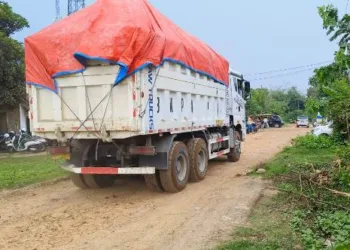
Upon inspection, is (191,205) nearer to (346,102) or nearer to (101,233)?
(101,233)

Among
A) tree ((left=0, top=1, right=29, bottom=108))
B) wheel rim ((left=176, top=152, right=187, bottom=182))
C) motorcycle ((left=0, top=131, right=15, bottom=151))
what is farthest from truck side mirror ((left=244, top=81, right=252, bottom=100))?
motorcycle ((left=0, top=131, right=15, bottom=151))

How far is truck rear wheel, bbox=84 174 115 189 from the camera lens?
9.10m

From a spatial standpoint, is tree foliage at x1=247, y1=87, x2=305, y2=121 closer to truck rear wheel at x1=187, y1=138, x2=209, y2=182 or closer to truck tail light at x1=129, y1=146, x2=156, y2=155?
truck rear wheel at x1=187, y1=138, x2=209, y2=182

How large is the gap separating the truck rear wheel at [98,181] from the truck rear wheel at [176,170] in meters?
1.61

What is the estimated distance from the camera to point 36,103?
8164 millimetres

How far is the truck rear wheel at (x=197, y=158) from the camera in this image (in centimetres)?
960

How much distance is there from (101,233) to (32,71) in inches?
141

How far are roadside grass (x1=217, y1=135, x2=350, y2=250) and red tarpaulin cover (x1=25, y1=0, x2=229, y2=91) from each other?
3.20 metres

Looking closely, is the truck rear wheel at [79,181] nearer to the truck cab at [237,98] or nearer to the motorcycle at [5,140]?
the truck cab at [237,98]

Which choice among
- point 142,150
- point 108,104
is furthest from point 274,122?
point 108,104

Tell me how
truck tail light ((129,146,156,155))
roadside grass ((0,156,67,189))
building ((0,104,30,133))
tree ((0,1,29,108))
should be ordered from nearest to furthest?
truck tail light ((129,146,156,155))
roadside grass ((0,156,67,189))
tree ((0,1,29,108))
building ((0,104,30,133))

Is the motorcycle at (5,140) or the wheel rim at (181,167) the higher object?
the motorcycle at (5,140)

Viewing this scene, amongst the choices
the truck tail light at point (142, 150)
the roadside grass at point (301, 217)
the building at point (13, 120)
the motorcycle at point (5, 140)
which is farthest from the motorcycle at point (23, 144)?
the roadside grass at point (301, 217)

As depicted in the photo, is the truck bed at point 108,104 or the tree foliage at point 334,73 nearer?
the tree foliage at point 334,73
